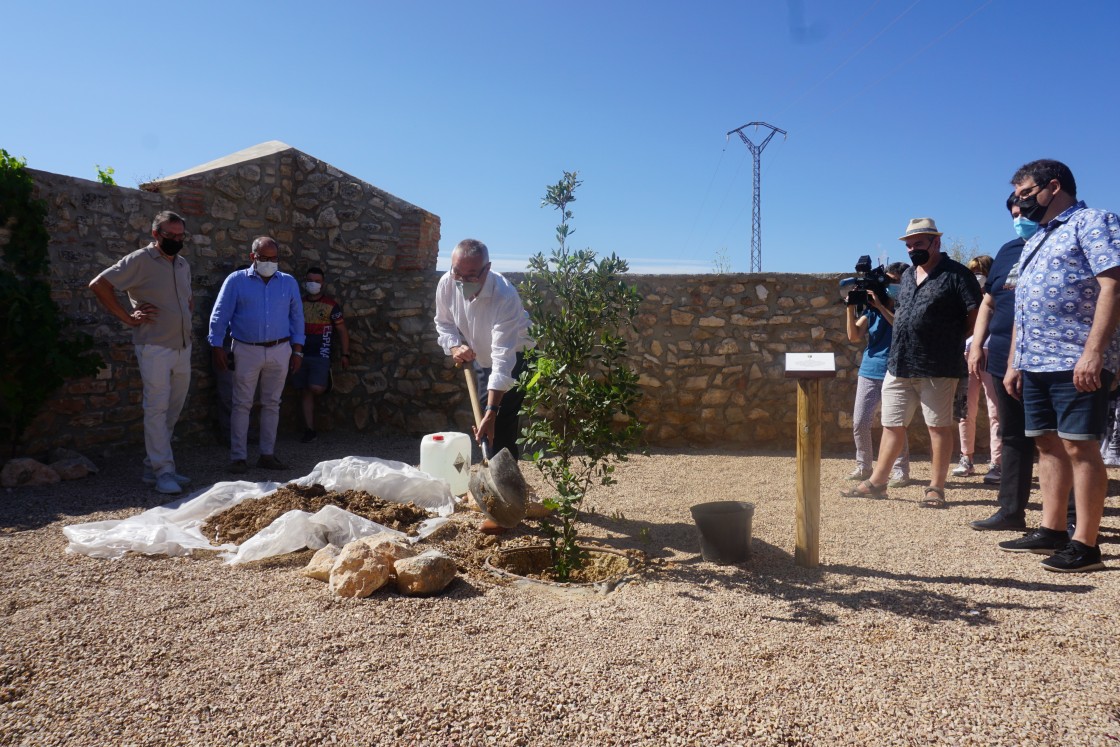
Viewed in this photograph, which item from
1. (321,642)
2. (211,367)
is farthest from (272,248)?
(321,642)

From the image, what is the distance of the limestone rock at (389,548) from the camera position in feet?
9.89

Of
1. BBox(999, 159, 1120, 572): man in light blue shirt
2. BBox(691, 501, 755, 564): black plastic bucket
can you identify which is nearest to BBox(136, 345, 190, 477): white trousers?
BBox(691, 501, 755, 564): black plastic bucket

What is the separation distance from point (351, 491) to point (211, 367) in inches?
118

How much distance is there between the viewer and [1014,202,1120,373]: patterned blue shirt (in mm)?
2900

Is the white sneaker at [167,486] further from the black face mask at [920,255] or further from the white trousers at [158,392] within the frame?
the black face mask at [920,255]

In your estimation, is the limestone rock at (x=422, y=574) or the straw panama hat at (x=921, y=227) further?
the straw panama hat at (x=921, y=227)

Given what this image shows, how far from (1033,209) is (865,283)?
139 centimetres

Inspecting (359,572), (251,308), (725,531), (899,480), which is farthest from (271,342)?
(899,480)

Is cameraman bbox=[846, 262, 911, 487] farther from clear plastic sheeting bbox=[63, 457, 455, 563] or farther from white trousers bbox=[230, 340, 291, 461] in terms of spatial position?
white trousers bbox=[230, 340, 291, 461]

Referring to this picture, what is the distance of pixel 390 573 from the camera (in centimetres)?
299

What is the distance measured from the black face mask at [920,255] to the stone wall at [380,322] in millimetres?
2047

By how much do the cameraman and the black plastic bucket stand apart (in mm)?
1946

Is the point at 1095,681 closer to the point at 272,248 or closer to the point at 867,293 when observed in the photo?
the point at 867,293

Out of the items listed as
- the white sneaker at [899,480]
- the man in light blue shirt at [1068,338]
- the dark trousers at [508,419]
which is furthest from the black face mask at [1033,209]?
the dark trousers at [508,419]
